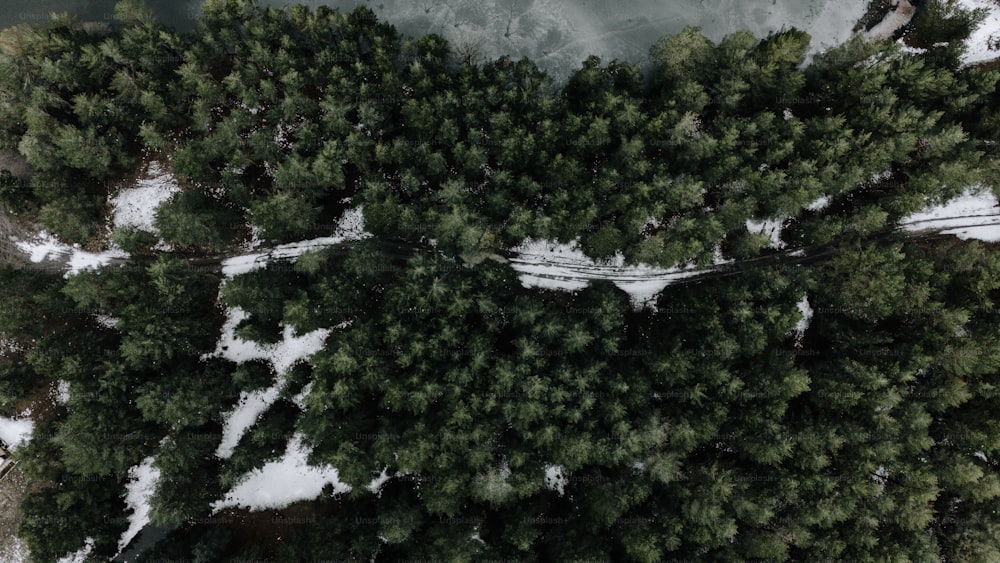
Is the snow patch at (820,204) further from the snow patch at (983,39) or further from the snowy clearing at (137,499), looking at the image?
the snowy clearing at (137,499)

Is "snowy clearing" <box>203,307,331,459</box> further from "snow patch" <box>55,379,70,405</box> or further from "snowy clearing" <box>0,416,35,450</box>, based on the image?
"snowy clearing" <box>0,416,35,450</box>

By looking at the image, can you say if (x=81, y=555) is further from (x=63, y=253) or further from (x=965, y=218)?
(x=965, y=218)

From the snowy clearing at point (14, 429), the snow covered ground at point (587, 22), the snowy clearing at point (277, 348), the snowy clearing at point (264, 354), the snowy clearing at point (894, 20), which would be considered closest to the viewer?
the snowy clearing at point (14, 429)

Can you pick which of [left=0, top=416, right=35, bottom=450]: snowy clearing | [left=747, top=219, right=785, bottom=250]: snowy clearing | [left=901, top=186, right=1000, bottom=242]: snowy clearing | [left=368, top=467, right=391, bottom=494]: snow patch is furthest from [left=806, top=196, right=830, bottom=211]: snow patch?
[left=0, top=416, right=35, bottom=450]: snowy clearing

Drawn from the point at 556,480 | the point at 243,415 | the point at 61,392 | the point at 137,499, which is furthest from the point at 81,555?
the point at 556,480

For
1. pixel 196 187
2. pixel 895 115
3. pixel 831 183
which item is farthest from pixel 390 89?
pixel 895 115

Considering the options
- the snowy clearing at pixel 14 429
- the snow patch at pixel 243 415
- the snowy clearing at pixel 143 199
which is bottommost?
the snowy clearing at pixel 14 429

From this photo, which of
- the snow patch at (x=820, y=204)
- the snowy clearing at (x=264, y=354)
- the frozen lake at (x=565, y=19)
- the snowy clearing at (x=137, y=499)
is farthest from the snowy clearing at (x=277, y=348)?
the snow patch at (x=820, y=204)
